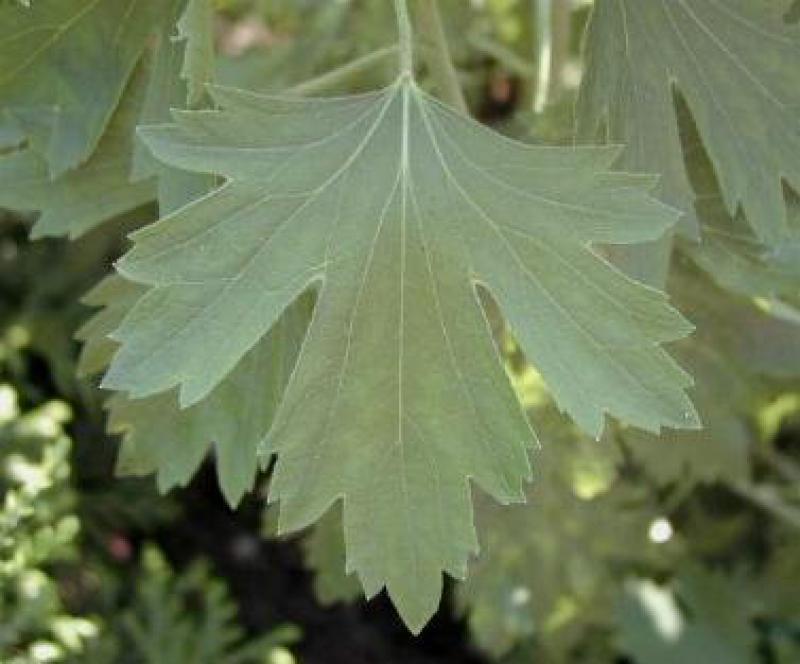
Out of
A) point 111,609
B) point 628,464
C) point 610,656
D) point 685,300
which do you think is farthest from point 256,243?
point 610,656

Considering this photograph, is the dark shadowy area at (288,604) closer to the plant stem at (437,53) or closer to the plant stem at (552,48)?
the plant stem at (552,48)

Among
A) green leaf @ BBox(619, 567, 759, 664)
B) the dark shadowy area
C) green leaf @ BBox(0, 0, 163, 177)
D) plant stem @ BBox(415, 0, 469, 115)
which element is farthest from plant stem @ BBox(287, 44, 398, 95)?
the dark shadowy area

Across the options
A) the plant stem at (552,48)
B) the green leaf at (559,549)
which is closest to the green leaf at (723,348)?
the green leaf at (559,549)

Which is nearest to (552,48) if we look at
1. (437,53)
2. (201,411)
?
(437,53)

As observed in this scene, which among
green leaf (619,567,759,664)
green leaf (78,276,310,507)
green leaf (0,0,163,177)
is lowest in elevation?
green leaf (619,567,759,664)

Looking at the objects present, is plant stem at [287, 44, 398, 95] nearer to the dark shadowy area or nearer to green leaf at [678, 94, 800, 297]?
green leaf at [678, 94, 800, 297]
